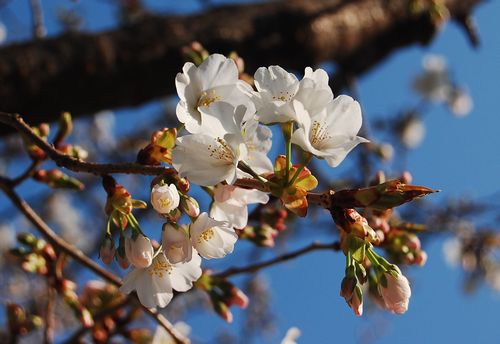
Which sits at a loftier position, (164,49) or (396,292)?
(396,292)

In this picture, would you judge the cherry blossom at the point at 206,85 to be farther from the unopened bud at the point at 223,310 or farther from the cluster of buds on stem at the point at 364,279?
the unopened bud at the point at 223,310

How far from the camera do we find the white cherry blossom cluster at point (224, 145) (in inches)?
28.6

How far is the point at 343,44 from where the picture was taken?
2.64 m

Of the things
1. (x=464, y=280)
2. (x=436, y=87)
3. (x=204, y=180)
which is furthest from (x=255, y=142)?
(x=436, y=87)

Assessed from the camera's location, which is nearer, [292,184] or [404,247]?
[292,184]

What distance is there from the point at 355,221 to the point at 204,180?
0.20 m

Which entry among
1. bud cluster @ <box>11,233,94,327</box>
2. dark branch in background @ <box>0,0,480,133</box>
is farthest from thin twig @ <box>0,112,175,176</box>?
dark branch in background @ <box>0,0,480,133</box>

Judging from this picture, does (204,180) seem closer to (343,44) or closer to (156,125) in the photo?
(343,44)

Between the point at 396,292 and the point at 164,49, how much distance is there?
1559 mm

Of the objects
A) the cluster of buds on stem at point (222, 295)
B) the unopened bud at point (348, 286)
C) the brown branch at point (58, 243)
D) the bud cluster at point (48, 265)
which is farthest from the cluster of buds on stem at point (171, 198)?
the bud cluster at point (48, 265)

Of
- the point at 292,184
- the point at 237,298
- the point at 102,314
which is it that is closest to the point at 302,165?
the point at 292,184

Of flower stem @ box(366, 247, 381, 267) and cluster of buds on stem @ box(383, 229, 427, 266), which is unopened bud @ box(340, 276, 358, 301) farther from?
cluster of buds on stem @ box(383, 229, 427, 266)

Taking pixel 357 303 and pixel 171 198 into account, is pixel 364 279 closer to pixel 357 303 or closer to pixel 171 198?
pixel 357 303

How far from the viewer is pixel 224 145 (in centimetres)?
75
